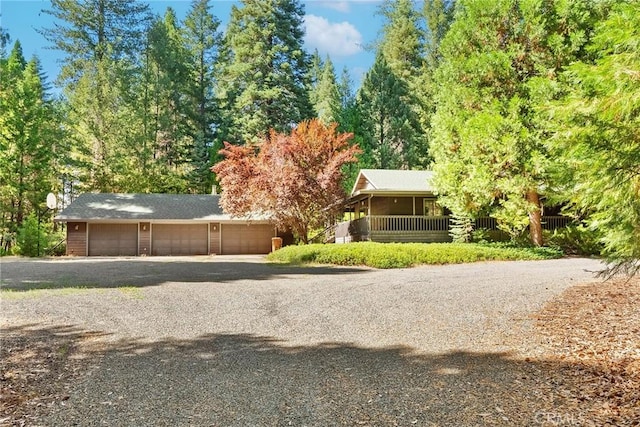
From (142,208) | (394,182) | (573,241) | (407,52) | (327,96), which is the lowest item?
(573,241)

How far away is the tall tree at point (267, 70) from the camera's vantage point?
116ft

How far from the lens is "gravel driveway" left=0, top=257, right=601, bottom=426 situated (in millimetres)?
3500

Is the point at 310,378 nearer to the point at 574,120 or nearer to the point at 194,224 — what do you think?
the point at 574,120

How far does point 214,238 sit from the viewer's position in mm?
25844

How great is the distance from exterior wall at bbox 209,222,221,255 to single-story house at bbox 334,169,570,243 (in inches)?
307

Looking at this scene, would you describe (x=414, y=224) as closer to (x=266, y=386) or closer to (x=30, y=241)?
(x=266, y=386)

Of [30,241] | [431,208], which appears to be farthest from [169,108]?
[431,208]

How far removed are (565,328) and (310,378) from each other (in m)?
3.80

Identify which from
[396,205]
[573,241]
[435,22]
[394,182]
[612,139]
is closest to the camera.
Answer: [612,139]

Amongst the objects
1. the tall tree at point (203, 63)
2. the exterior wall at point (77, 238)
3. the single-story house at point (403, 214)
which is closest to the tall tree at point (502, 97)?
the single-story house at point (403, 214)

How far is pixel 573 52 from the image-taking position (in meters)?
16.5

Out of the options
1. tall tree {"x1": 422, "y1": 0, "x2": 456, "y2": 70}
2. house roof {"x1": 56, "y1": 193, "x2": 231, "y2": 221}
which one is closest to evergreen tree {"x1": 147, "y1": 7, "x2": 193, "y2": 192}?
house roof {"x1": 56, "y1": 193, "x2": 231, "y2": 221}

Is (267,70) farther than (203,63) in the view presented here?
No

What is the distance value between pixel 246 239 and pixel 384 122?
13.4 m
